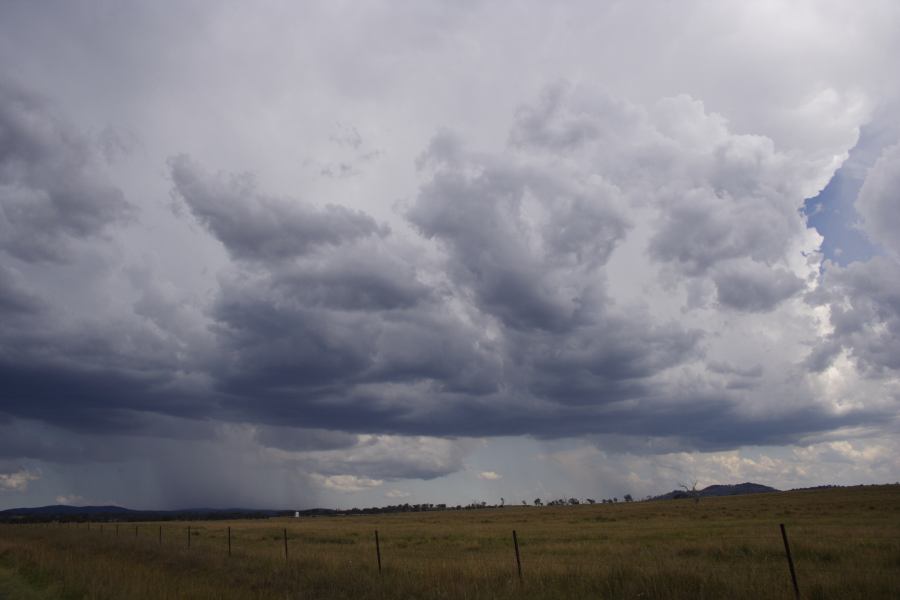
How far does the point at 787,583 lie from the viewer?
16.0 meters

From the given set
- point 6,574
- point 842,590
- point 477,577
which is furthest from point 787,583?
point 6,574

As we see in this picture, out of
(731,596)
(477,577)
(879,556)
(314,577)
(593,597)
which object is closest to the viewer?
(731,596)

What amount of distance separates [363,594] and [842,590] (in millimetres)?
11314

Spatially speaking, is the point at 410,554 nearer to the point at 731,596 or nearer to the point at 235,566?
the point at 235,566

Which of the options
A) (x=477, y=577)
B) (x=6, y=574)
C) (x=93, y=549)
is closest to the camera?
(x=477, y=577)

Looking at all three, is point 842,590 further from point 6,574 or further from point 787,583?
point 6,574

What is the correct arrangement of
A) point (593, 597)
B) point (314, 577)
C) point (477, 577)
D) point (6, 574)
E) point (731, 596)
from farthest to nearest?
point (6, 574) → point (314, 577) → point (477, 577) → point (593, 597) → point (731, 596)

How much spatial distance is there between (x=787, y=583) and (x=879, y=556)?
853 cm

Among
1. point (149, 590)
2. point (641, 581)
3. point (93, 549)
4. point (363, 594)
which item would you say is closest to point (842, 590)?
point (641, 581)

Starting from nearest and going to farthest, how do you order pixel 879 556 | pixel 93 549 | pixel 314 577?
pixel 314 577, pixel 879 556, pixel 93 549

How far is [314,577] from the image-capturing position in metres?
19.3

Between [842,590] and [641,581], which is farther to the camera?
[641,581]

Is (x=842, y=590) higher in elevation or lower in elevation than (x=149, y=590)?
lower

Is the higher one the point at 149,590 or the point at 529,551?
the point at 149,590
